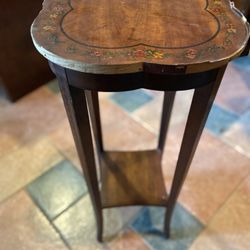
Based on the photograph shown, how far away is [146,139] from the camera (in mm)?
1364

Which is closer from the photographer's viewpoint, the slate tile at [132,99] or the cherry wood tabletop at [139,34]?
the cherry wood tabletop at [139,34]

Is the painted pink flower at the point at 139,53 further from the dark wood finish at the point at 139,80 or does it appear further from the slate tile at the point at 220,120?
the slate tile at the point at 220,120

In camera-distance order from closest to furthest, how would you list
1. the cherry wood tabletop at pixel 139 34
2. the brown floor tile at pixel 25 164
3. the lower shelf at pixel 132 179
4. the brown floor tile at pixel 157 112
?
the cherry wood tabletop at pixel 139 34 < the lower shelf at pixel 132 179 < the brown floor tile at pixel 25 164 < the brown floor tile at pixel 157 112

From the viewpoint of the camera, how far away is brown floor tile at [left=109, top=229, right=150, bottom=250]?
38.6 inches

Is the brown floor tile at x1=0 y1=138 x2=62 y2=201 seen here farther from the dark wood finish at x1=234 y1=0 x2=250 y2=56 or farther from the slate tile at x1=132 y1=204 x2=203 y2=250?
the dark wood finish at x1=234 y1=0 x2=250 y2=56

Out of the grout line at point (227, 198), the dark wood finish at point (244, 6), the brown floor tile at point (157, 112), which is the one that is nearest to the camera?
the dark wood finish at point (244, 6)

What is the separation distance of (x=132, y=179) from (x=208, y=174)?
400mm

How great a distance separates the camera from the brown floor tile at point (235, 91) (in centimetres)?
150

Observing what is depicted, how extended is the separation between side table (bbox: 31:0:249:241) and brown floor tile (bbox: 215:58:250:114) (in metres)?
0.96

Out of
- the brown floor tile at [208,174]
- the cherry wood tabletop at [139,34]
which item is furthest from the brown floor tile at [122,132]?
the cherry wood tabletop at [139,34]

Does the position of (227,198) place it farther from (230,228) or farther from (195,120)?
(195,120)

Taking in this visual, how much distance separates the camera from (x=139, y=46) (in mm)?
483

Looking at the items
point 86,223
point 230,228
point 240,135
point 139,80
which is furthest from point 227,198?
point 139,80

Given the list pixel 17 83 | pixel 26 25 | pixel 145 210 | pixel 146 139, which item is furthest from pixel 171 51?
pixel 17 83
